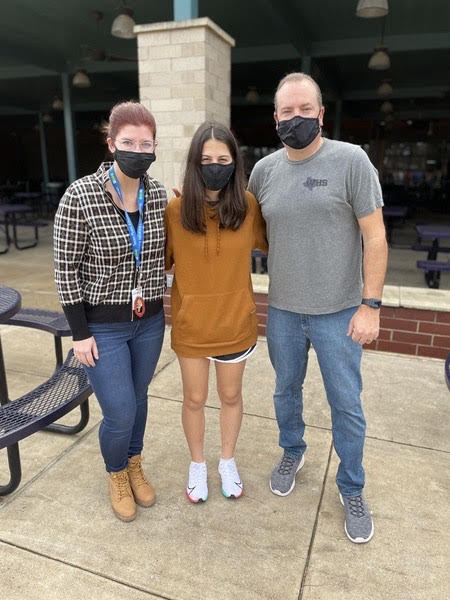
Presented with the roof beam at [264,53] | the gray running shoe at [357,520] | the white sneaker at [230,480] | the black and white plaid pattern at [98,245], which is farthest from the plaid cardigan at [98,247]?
the roof beam at [264,53]

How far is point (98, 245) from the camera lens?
166cm

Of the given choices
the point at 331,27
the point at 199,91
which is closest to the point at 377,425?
the point at 199,91

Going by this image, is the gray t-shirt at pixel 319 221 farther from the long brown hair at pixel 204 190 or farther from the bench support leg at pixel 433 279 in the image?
the bench support leg at pixel 433 279

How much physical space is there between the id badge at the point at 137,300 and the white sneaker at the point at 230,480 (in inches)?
33.1

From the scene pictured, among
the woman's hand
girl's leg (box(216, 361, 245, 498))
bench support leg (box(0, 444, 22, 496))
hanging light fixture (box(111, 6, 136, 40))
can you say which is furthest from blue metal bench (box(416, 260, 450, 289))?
Answer: hanging light fixture (box(111, 6, 136, 40))

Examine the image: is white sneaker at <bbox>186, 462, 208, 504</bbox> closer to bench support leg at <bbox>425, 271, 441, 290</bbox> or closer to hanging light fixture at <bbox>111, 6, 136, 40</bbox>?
bench support leg at <bbox>425, 271, 441, 290</bbox>

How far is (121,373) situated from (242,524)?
822 millimetres

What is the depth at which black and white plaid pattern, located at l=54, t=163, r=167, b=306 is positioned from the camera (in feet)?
5.31

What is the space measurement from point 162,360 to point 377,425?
1630 millimetres

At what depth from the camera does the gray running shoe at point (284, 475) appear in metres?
2.15

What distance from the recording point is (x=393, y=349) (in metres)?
3.68

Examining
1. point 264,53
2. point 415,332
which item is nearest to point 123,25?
point 264,53

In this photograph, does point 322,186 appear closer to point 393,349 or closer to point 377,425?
point 377,425

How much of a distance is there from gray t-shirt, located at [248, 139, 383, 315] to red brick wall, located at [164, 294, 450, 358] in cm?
191
